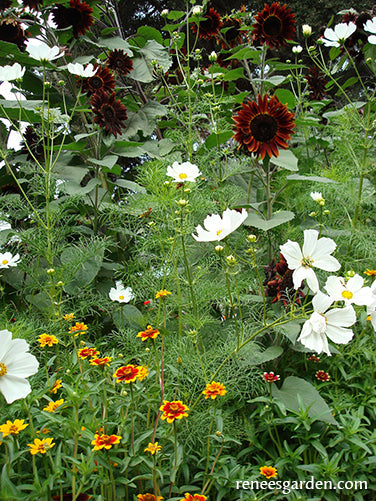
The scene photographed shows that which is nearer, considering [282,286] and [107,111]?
[282,286]

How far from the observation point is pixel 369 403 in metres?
1.23

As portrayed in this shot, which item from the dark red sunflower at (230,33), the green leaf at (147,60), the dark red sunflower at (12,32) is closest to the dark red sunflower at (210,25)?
the dark red sunflower at (230,33)

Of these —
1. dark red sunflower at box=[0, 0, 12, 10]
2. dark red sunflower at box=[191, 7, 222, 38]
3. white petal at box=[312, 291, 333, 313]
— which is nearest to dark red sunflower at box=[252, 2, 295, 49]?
dark red sunflower at box=[191, 7, 222, 38]

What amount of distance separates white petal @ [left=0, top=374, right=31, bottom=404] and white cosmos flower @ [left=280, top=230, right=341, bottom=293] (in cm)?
57

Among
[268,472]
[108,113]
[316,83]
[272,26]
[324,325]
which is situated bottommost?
[268,472]

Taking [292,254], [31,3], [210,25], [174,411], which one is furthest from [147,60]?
[174,411]

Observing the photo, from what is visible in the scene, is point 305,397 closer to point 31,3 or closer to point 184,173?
point 184,173

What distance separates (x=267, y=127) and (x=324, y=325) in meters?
0.77

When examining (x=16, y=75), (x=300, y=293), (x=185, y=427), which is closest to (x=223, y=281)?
(x=300, y=293)

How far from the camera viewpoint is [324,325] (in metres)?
0.83

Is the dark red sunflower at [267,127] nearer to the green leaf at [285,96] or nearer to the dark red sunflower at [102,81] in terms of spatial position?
the green leaf at [285,96]

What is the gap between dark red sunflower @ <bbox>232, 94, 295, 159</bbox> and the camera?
1376mm

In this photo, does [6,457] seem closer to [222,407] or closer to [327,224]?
[222,407]

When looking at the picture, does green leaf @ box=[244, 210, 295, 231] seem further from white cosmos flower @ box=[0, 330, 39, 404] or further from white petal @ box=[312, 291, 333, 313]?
white cosmos flower @ box=[0, 330, 39, 404]
